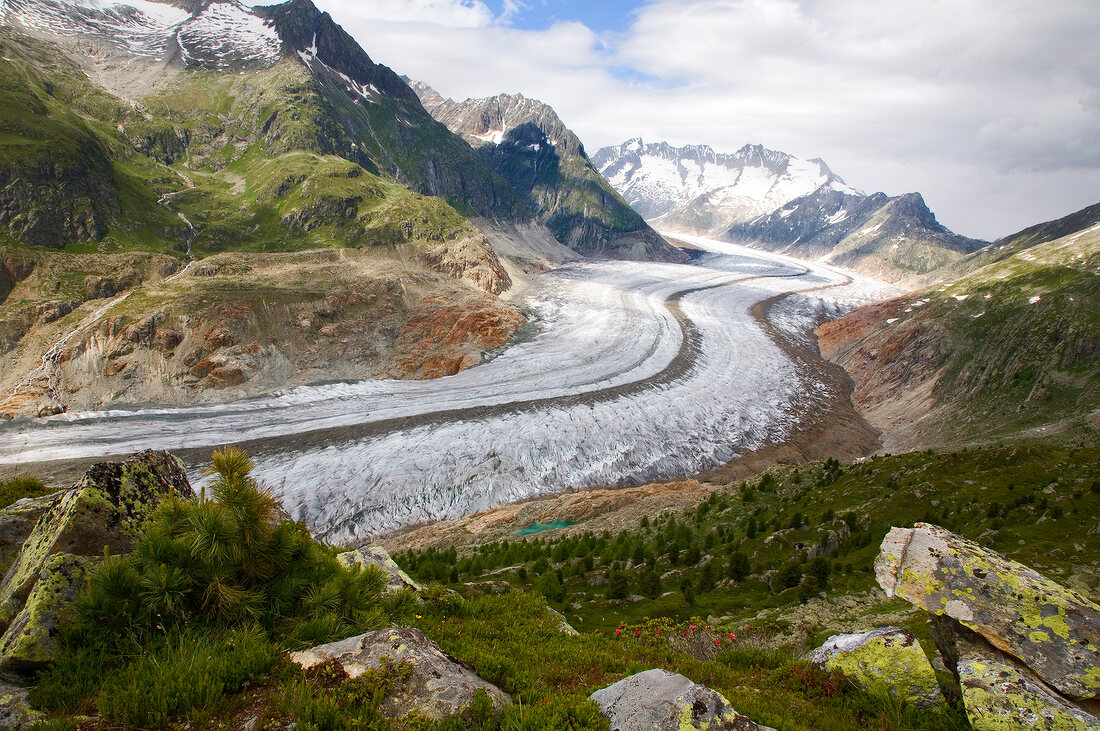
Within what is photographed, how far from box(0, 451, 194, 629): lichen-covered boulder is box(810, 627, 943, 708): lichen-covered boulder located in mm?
9948

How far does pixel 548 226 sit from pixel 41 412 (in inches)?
6396

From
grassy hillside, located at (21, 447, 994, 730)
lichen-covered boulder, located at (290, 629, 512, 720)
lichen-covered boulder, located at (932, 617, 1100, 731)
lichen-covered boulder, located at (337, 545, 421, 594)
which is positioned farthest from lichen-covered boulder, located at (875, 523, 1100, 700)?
lichen-covered boulder, located at (337, 545, 421, 594)

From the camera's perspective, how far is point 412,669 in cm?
571

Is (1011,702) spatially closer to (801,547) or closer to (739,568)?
(739,568)

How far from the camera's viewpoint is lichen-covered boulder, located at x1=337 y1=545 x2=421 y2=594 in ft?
30.9

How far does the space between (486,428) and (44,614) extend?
118ft

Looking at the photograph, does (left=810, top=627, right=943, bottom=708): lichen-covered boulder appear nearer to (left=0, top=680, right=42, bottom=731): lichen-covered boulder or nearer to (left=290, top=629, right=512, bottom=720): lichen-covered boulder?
(left=290, top=629, right=512, bottom=720): lichen-covered boulder

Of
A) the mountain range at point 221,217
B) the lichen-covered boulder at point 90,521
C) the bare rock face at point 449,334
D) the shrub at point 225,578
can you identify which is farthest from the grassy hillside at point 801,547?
the mountain range at point 221,217

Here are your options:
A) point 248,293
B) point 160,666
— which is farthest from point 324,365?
point 160,666

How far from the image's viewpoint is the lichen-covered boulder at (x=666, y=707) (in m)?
5.15

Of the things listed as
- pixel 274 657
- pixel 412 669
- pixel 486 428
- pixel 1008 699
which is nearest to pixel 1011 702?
pixel 1008 699

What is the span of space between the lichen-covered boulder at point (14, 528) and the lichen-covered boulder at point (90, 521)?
49.8 inches

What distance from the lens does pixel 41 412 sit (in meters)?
40.4

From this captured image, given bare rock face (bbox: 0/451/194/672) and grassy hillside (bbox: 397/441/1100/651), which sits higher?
bare rock face (bbox: 0/451/194/672)
